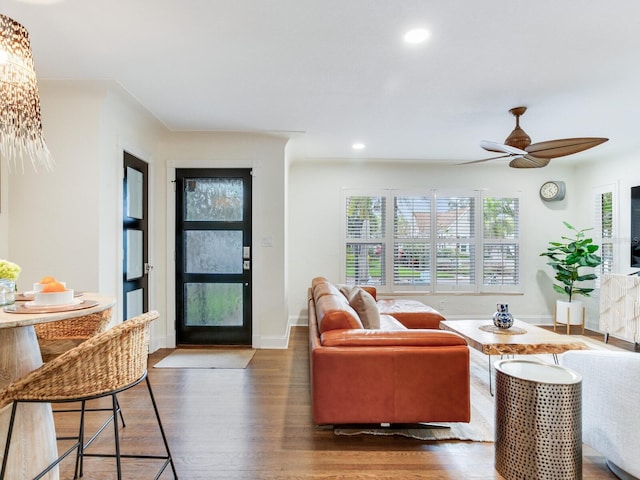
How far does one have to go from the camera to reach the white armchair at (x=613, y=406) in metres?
1.72

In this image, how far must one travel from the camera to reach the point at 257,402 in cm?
280

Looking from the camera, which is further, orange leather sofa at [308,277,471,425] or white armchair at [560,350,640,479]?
orange leather sofa at [308,277,471,425]

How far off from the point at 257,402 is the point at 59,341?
56.4 inches

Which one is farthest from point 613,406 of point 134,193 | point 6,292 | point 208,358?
point 134,193

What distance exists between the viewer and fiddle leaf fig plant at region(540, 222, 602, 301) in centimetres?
487

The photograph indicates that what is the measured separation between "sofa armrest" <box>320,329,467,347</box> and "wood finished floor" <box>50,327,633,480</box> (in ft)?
1.99

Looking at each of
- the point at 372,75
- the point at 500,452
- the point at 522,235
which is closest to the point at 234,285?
the point at 372,75

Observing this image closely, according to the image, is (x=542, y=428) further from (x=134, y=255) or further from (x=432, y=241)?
(x=432, y=241)

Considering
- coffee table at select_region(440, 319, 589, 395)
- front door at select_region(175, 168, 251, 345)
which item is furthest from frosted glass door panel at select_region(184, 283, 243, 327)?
coffee table at select_region(440, 319, 589, 395)

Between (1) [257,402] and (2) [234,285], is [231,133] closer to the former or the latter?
(2) [234,285]

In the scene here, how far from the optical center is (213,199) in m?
4.27

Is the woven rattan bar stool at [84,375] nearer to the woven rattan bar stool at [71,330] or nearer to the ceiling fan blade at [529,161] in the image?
the woven rattan bar stool at [71,330]

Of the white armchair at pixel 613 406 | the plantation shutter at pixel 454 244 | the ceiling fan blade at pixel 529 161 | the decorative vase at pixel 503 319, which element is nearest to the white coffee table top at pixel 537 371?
the white armchair at pixel 613 406

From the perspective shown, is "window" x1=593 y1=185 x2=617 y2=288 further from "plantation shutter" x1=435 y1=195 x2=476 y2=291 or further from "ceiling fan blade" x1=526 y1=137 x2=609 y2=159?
"ceiling fan blade" x1=526 y1=137 x2=609 y2=159
